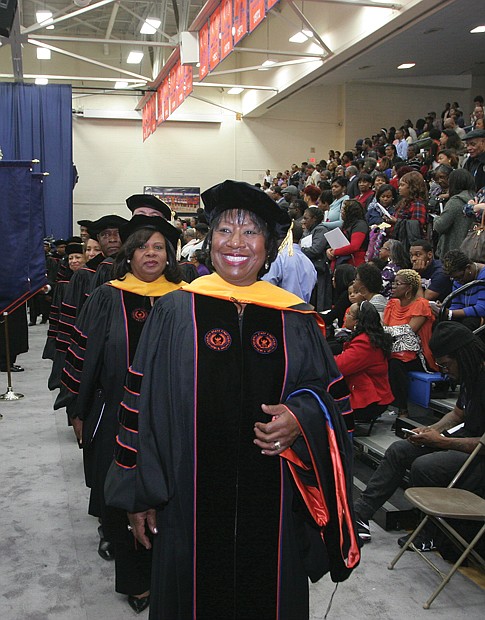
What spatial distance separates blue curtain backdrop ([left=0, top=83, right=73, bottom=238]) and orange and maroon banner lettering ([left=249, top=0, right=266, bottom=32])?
855 cm

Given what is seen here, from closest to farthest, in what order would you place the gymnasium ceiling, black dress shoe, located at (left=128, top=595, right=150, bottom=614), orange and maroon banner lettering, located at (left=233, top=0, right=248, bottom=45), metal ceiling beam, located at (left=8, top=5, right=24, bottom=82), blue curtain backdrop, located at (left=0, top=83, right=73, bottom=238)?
1. black dress shoe, located at (left=128, top=595, right=150, bottom=614)
2. orange and maroon banner lettering, located at (left=233, top=0, right=248, bottom=45)
3. the gymnasium ceiling
4. metal ceiling beam, located at (left=8, top=5, right=24, bottom=82)
5. blue curtain backdrop, located at (left=0, top=83, right=73, bottom=238)

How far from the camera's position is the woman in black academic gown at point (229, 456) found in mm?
2041

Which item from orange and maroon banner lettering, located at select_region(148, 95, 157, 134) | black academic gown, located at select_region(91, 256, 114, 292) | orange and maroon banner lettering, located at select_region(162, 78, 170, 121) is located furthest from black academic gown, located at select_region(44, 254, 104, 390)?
orange and maroon banner lettering, located at select_region(148, 95, 157, 134)

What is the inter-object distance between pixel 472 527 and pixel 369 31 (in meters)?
10.9

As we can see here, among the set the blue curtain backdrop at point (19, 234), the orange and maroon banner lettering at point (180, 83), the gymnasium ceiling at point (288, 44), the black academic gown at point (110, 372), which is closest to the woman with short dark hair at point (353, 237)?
the blue curtain backdrop at point (19, 234)

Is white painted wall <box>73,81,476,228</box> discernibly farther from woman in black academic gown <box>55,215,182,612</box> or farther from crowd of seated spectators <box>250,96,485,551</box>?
woman in black academic gown <box>55,215,182,612</box>

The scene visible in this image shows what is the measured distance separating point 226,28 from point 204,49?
1.50 metres

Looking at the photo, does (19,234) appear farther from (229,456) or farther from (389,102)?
(389,102)

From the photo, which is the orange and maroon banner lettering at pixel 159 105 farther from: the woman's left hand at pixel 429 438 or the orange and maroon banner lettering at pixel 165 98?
the woman's left hand at pixel 429 438

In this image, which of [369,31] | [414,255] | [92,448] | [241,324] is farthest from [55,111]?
[241,324]

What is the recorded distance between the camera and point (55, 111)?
611 inches

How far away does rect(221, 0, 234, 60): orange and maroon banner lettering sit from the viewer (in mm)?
8516

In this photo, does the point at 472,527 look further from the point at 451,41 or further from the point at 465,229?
the point at 451,41

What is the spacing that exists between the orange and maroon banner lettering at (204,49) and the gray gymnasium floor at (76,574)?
6.80 m
